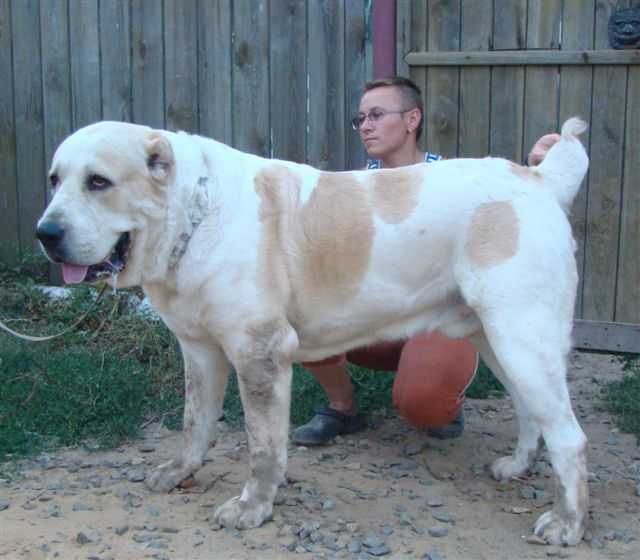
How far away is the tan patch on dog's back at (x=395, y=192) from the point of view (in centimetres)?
296

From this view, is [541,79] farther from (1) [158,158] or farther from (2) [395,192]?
(1) [158,158]

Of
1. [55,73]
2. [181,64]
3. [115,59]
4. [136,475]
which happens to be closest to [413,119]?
[136,475]

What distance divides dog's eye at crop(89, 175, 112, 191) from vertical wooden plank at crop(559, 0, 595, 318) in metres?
2.90

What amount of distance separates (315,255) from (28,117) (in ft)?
11.8

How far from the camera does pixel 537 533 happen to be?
Answer: 9.57 ft

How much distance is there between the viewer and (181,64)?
553 cm

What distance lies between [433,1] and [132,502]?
127 inches

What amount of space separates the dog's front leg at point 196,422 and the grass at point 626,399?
1.86 metres

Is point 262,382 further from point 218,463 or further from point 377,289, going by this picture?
point 218,463

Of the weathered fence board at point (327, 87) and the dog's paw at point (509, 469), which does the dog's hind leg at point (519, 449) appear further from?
the weathered fence board at point (327, 87)

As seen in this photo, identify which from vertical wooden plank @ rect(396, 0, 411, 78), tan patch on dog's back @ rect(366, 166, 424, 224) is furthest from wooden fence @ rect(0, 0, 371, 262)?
tan patch on dog's back @ rect(366, 166, 424, 224)

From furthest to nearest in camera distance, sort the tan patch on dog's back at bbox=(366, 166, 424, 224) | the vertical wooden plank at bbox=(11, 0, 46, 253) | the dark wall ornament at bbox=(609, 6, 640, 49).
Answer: the vertical wooden plank at bbox=(11, 0, 46, 253) → the dark wall ornament at bbox=(609, 6, 640, 49) → the tan patch on dog's back at bbox=(366, 166, 424, 224)

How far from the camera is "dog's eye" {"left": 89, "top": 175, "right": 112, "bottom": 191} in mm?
2703

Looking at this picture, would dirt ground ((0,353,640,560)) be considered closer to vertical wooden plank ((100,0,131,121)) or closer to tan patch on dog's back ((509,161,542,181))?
tan patch on dog's back ((509,161,542,181))
